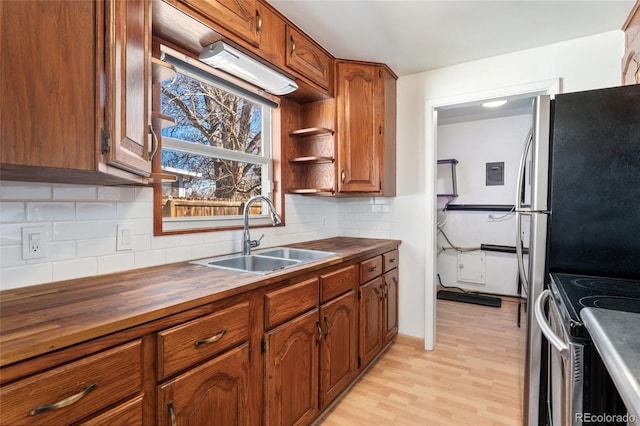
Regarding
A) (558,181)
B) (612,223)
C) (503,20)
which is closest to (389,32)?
(503,20)

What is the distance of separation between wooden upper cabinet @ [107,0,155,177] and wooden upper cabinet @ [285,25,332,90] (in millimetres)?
941

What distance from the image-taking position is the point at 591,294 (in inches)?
42.4

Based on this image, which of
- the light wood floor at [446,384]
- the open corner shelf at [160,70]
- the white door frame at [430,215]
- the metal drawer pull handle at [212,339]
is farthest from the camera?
the white door frame at [430,215]

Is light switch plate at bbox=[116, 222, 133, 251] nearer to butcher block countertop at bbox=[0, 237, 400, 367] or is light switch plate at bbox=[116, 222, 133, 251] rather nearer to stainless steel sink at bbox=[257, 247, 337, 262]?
butcher block countertop at bbox=[0, 237, 400, 367]

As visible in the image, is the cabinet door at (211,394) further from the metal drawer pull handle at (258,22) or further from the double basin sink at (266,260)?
the metal drawer pull handle at (258,22)

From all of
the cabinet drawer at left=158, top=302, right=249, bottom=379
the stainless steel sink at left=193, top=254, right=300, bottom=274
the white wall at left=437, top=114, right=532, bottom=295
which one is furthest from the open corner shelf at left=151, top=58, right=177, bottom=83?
the white wall at left=437, top=114, right=532, bottom=295

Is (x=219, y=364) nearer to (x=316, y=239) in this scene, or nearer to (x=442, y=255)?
(x=316, y=239)

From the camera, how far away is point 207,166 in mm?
1927

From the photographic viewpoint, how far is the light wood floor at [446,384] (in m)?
1.81

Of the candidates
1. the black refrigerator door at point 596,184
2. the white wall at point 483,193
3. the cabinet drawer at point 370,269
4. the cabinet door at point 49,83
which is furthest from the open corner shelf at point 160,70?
the white wall at point 483,193

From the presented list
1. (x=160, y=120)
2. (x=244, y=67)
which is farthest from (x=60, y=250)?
(x=244, y=67)

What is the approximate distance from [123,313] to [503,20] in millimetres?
2453

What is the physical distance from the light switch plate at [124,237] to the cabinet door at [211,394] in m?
0.71

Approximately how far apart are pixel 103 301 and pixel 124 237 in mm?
523
